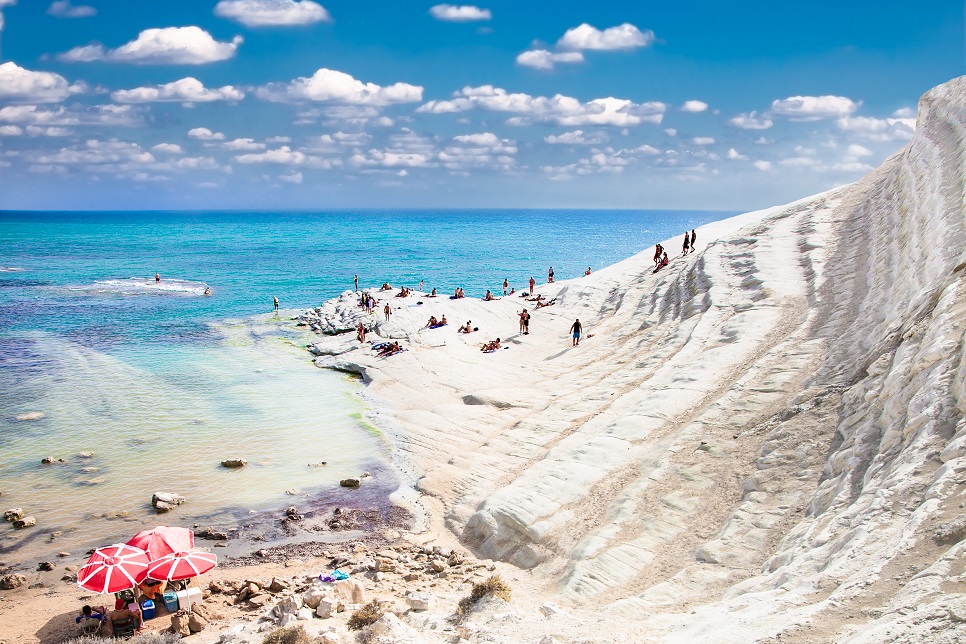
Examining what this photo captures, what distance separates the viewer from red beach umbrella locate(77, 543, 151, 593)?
48.0 feet

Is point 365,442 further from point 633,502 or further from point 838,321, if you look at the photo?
point 838,321

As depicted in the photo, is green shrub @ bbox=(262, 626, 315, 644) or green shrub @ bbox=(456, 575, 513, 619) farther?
green shrub @ bbox=(456, 575, 513, 619)

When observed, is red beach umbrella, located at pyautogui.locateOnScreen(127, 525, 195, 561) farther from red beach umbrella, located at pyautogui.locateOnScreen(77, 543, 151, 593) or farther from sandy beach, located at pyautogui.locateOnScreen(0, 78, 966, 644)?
sandy beach, located at pyautogui.locateOnScreen(0, 78, 966, 644)

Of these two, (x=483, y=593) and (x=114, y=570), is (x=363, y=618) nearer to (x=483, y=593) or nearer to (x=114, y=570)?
(x=483, y=593)

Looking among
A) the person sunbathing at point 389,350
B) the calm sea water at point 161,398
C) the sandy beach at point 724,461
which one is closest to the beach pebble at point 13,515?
the calm sea water at point 161,398

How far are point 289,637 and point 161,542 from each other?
19.1ft

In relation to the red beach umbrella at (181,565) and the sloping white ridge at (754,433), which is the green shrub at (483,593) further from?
the red beach umbrella at (181,565)

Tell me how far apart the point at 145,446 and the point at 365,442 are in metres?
7.79

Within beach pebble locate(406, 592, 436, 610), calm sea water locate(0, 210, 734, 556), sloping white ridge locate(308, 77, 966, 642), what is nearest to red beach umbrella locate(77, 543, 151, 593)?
calm sea water locate(0, 210, 734, 556)

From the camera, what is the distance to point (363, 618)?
12.3 meters

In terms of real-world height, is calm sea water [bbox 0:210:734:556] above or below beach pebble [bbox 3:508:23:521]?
above

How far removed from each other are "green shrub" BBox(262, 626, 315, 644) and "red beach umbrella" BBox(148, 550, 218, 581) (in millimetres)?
4202

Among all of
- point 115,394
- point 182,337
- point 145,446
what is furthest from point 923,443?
point 182,337

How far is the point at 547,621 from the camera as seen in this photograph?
11.5 meters
